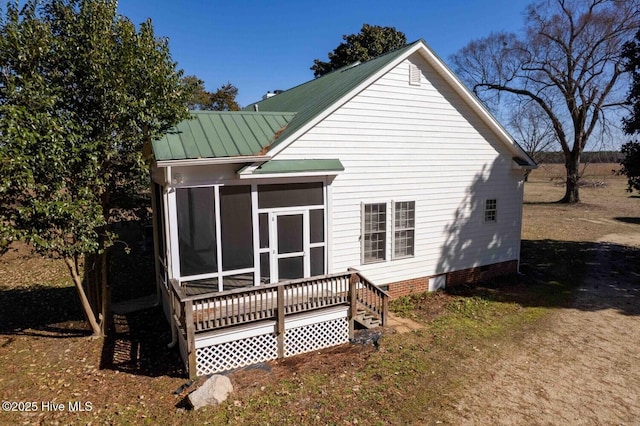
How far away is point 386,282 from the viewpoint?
1170 cm

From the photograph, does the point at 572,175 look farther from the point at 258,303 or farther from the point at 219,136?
the point at 258,303

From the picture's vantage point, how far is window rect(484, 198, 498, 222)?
13.5m

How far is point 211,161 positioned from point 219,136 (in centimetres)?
136

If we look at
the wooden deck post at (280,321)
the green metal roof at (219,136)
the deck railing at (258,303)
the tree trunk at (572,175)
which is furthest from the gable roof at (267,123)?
the tree trunk at (572,175)

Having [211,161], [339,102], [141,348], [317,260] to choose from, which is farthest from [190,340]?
[339,102]

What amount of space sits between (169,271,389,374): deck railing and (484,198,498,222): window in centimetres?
606

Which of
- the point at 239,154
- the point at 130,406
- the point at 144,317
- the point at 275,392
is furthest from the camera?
the point at 144,317

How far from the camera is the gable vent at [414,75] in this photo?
37.1ft

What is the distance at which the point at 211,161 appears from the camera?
8438 millimetres

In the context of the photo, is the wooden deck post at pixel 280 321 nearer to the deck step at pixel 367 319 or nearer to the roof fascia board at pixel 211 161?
the deck step at pixel 367 319

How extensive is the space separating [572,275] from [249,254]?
13324 millimetres

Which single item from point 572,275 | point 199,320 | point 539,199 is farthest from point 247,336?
point 539,199

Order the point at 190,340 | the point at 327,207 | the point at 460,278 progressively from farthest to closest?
the point at 460,278 < the point at 327,207 < the point at 190,340

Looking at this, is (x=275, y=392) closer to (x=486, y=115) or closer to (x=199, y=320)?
(x=199, y=320)
